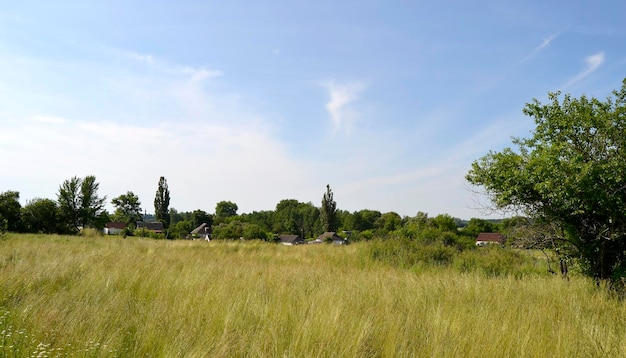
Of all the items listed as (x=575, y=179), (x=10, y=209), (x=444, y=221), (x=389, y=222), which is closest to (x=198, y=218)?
(x=389, y=222)

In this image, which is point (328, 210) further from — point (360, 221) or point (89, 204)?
point (89, 204)

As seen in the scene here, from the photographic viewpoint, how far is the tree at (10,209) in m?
34.7

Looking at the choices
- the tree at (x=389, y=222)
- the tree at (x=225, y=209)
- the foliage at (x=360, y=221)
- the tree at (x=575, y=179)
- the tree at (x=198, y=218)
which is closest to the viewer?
the tree at (x=575, y=179)

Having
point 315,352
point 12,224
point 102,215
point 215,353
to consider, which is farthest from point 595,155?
point 102,215

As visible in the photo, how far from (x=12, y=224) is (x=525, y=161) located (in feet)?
143

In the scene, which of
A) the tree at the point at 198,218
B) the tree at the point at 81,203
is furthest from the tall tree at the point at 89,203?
the tree at the point at 198,218

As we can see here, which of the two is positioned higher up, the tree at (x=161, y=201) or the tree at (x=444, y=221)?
the tree at (x=161, y=201)

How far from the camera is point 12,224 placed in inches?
1383

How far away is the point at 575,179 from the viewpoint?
6.61 meters

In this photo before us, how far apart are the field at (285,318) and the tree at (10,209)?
37631 millimetres

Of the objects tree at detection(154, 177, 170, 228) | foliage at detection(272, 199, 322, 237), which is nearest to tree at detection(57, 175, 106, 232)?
tree at detection(154, 177, 170, 228)

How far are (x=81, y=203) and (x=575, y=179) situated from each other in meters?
51.3

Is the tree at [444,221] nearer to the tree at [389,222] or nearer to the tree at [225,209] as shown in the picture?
the tree at [389,222]

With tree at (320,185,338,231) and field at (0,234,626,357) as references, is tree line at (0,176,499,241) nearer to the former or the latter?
tree at (320,185,338,231)
